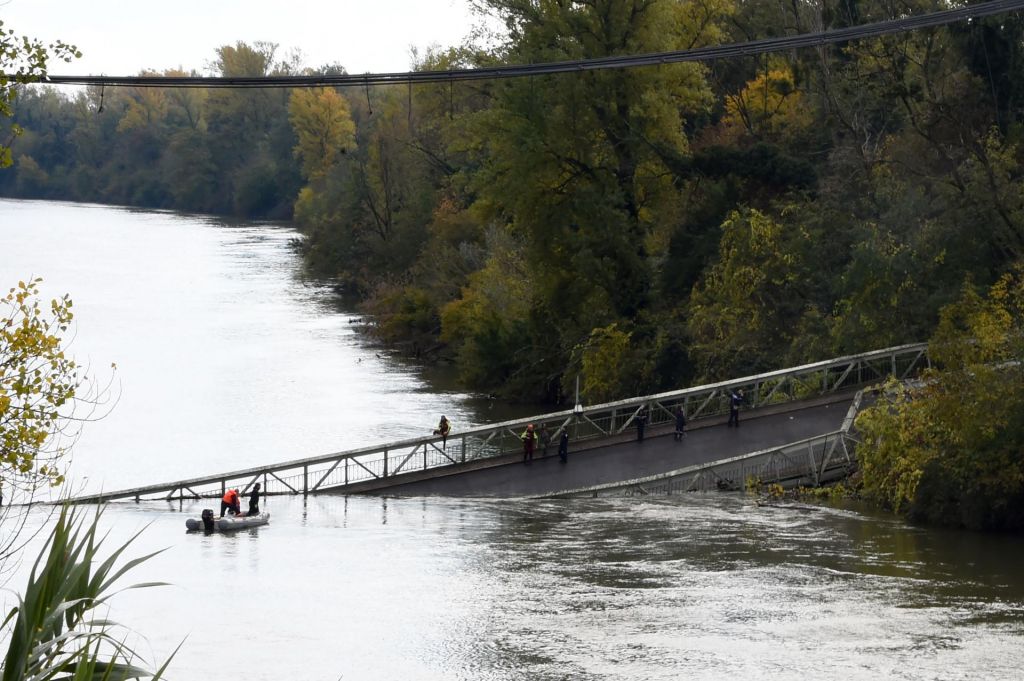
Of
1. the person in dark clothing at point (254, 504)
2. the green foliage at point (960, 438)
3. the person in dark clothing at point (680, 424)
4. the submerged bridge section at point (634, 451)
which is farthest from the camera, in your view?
the person in dark clothing at point (680, 424)

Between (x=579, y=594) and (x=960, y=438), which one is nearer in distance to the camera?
(x=579, y=594)

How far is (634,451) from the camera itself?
37.1 meters

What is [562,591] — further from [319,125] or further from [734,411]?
[319,125]

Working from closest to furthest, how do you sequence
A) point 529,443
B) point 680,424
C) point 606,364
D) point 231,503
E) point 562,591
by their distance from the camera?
point 562,591, point 231,503, point 529,443, point 680,424, point 606,364

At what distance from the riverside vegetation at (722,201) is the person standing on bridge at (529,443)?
844cm

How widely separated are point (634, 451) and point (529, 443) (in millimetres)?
2844

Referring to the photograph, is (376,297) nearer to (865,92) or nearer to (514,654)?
(865,92)

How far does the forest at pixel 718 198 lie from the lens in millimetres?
44094

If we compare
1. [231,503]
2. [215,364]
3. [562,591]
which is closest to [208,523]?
[231,503]

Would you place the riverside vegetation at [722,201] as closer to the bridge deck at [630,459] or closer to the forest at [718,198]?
the forest at [718,198]

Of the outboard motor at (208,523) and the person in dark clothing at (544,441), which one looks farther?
the person in dark clothing at (544,441)

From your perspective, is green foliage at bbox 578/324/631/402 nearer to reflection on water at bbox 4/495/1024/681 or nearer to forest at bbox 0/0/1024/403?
forest at bbox 0/0/1024/403

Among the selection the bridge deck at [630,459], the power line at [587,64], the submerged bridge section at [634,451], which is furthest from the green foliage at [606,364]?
the power line at [587,64]

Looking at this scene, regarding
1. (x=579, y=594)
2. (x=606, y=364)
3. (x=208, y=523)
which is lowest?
(x=579, y=594)
